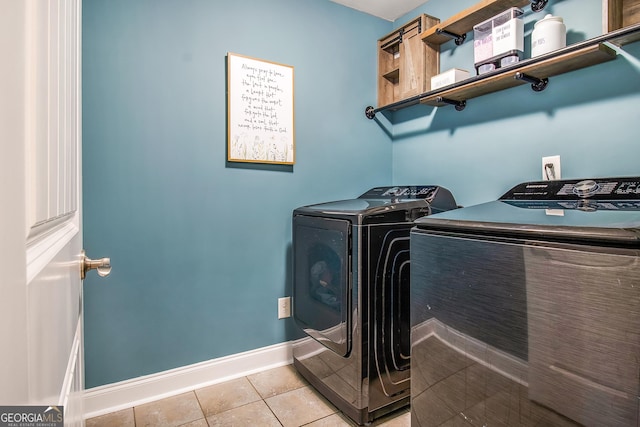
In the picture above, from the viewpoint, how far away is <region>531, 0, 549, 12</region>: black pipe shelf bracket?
5.50ft

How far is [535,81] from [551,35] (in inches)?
9.5

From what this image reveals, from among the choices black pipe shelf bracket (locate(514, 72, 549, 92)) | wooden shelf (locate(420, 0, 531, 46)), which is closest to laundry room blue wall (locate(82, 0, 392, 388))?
wooden shelf (locate(420, 0, 531, 46))

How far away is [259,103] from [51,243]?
1.80 meters

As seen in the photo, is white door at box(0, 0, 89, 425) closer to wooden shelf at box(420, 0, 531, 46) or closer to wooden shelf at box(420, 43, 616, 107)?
wooden shelf at box(420, 43, 616, 107)

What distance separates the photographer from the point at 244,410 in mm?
1700

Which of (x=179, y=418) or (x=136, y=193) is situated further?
(x=136, y=193)

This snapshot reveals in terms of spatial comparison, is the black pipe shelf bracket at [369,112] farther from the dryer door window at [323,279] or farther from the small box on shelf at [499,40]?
the dryer door window at [323,279]

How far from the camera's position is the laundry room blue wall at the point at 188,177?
168cm

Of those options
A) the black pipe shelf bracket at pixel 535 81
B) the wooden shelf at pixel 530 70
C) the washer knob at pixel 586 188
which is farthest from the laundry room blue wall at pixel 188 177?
the washer knob at pixel 586 188

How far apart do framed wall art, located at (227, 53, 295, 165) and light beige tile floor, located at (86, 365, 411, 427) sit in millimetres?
1329

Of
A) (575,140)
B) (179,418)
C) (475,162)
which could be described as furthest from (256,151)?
(575,140)

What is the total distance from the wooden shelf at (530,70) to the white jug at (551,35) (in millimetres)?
74

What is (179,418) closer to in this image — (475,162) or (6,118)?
(6,118)

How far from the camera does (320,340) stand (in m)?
1.78
